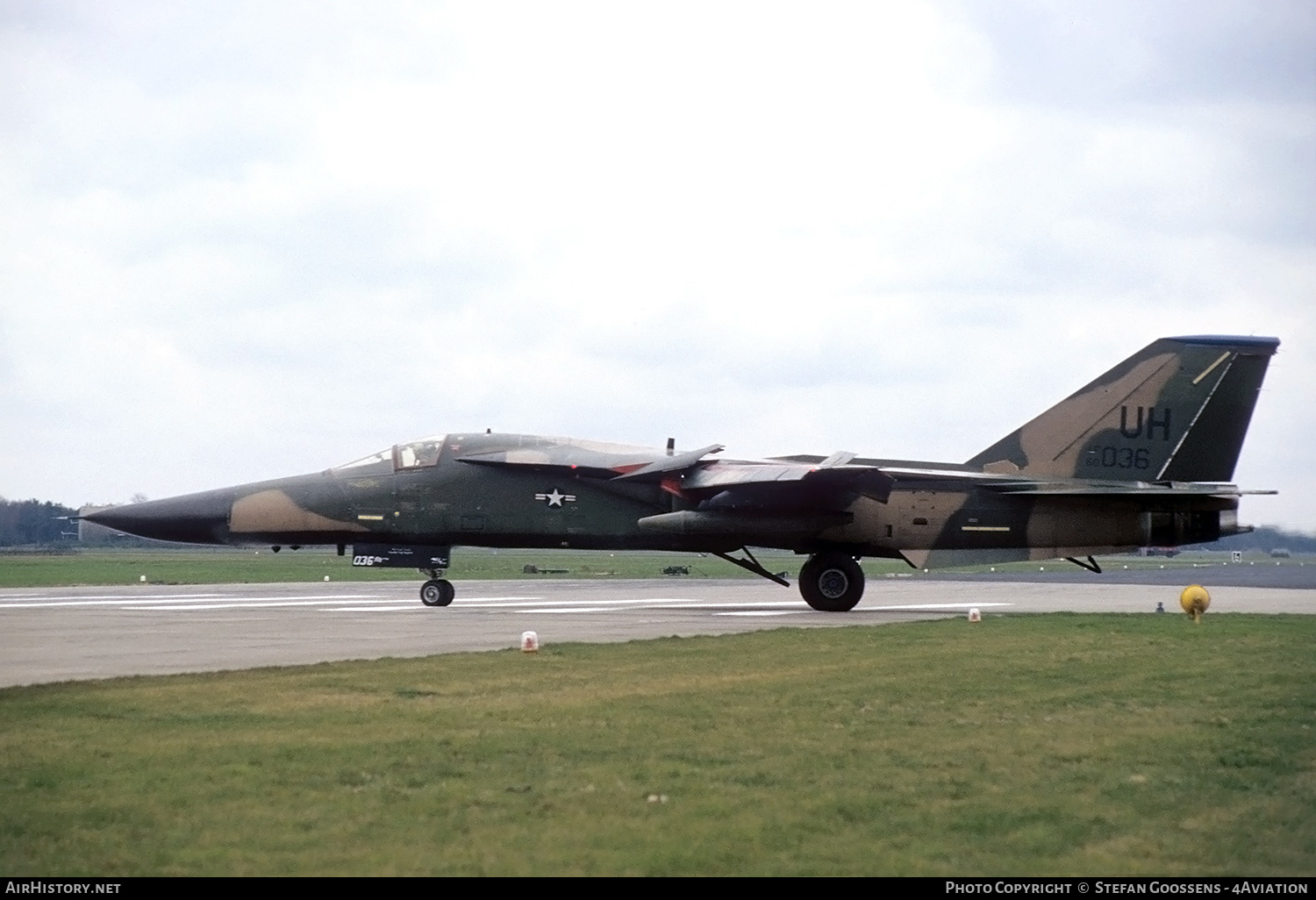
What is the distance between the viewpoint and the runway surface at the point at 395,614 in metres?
15.3

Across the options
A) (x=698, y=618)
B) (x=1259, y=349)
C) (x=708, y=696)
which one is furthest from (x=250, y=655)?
(x=1259, y=349)

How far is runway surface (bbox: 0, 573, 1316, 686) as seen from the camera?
15.3 metres

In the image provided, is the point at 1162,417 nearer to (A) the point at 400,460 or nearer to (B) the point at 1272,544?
(A) the point at 400,460

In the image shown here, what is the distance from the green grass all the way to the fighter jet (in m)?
10.5

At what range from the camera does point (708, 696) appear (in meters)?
11.2

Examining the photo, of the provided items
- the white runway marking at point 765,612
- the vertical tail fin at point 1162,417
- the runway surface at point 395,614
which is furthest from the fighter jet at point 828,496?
the runway surface at point 395,614

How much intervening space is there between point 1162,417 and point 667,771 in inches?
747

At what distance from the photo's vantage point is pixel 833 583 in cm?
2466

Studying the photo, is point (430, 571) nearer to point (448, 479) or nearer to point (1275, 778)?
point (448, 479)

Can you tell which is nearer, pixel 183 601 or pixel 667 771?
pixel 667 771

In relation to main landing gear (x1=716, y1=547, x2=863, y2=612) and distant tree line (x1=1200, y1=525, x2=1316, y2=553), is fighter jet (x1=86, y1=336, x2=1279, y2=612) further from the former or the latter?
distant tree line (x1=1200, y1=525, x2=1316, y2=553)

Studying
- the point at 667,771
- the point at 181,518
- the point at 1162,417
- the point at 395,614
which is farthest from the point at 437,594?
the point at 667,771

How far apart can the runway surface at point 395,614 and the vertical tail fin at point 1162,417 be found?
275 cm

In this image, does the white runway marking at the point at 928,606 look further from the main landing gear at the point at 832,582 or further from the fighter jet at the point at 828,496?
the fighter jet at the point at 828,496
